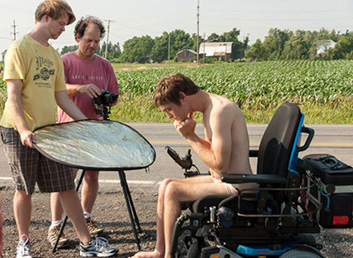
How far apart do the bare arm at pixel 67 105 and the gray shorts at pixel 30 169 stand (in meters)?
0.48

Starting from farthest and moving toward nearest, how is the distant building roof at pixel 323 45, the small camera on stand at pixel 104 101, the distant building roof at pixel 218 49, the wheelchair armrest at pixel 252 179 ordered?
the distant building roof at pixel 218 49, the distant building roof at pixel 323 45, the small camera on stand at pixel 104 101, the wheelchair armrest at pixel 252 179

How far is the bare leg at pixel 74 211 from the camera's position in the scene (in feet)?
11.0

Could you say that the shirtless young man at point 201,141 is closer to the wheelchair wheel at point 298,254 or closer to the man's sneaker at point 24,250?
the wheelchair wheel at point 298,254

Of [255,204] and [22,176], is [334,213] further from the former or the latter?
[22,176]

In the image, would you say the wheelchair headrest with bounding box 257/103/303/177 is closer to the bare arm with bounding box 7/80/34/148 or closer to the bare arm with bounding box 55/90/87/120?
the bare arm with bounding box 55/90/87/120

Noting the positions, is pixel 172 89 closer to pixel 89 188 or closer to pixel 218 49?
pixel 89 188

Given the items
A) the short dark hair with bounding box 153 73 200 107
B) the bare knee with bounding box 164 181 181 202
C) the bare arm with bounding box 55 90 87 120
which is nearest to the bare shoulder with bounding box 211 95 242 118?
the short dark hair with bounding box 153 73 200 107

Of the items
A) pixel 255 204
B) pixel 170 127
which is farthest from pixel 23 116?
pixel 170 127

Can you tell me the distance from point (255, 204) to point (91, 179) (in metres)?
1.70

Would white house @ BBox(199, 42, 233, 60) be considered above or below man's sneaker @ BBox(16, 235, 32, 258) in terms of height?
above

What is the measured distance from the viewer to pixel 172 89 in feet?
9.68

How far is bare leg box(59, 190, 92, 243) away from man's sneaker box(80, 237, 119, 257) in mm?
46

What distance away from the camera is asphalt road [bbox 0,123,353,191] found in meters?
5.77

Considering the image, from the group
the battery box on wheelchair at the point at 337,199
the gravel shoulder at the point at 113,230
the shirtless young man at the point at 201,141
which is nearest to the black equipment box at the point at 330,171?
the battery box on wheelchair at the point at 337,199
